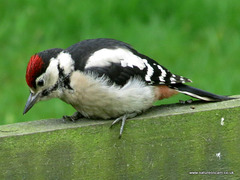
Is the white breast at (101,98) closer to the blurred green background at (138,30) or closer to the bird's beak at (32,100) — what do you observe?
the bird's beak at (32,100)

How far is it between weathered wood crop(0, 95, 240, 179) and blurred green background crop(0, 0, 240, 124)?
10.5 ft

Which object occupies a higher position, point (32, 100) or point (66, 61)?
point (66, 61)

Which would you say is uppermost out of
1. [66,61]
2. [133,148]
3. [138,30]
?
[66,61]

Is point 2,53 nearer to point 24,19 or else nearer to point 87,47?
point 24,19

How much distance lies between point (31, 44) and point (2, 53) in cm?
33

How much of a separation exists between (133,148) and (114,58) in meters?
0.97

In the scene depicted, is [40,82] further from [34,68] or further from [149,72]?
[149,72]

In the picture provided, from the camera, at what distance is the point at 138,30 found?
245 inches

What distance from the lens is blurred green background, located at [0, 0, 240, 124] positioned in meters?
5.74

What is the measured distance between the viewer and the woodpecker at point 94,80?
9.93ft

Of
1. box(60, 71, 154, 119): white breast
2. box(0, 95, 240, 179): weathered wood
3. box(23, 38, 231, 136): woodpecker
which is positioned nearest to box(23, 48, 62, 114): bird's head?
box(23, 38, 231, 136): woodpecker

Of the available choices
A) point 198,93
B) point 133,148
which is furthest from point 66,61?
point 133,148

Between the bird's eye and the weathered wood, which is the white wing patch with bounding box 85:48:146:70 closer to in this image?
the bird's eye

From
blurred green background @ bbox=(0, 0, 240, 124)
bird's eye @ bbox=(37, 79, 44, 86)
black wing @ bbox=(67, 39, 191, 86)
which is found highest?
black wing @ bbox=(67, 39, 191, 86)
